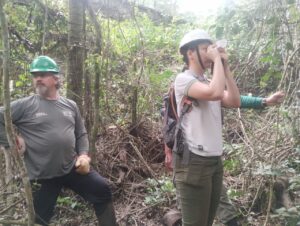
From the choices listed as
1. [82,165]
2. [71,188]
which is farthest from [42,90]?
[71,188]

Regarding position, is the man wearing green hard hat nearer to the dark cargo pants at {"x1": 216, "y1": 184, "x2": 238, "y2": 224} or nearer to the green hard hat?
the green hard hat

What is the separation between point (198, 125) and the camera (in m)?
2.71

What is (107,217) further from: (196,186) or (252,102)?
(252,102)

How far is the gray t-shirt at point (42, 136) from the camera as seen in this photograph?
3.62m

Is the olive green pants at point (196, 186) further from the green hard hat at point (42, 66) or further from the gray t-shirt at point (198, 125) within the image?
the green hard hat at point (42, 66)

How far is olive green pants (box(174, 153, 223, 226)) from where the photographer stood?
8.93 feet

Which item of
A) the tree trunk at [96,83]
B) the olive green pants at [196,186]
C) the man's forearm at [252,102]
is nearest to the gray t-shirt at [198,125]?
the olive green pants at [196,186]

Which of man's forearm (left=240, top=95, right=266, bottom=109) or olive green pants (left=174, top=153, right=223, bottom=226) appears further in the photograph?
man's forearm (left=240, top=95, right=266, bottom=109)

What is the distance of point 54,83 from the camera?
380 cm

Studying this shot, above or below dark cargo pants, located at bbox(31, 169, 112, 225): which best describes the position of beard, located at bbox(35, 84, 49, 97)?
above

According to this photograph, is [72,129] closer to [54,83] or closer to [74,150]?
[74,150]

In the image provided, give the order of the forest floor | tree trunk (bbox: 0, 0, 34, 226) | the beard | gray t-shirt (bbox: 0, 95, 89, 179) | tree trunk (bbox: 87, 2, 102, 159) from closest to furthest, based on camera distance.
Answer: tree trunk (bbox: 0, 0, 34, 226), gray t-shirt (bbox: 0, 95, 89, 179), the beard, the forest floor, tree trunk (bbox: 87, 2, 102, 159)

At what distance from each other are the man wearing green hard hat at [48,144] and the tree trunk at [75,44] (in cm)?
125

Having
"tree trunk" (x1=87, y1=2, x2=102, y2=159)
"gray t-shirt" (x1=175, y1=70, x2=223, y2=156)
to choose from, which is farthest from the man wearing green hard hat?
"gray t-shirt" (x1=175, y1=70, x2=223, y2=156)
